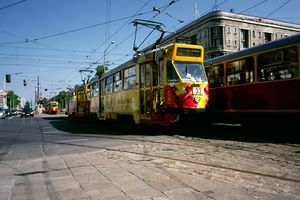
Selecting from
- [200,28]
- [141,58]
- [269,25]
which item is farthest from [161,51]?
[269,25]

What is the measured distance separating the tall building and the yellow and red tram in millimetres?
31804

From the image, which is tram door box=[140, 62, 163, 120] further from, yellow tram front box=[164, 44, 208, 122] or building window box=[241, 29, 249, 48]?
building window box=[241, 29, 249, 48]

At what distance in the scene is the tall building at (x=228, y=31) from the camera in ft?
151

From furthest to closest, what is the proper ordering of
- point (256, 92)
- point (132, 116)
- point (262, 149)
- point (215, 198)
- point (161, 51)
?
1. point (132, 116)
2. point (161, 51)
3. point (256, 92)
4. point (262, 149)
5. point (215, 198)

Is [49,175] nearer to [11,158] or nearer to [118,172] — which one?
[118,172]

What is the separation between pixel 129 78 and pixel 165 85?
311 centimetres

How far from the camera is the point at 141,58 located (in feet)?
42.7

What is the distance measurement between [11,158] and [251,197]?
21.2ft

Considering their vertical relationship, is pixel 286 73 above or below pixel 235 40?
below

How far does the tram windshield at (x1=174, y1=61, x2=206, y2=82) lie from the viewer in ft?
37.8

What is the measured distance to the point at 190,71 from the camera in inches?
464

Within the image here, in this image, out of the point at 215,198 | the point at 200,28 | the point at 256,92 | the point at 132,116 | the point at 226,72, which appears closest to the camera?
the point at 215,198

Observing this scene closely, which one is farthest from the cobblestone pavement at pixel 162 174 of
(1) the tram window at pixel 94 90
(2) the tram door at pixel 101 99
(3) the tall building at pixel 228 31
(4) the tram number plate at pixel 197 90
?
(3) the tall building at pixel 228 31

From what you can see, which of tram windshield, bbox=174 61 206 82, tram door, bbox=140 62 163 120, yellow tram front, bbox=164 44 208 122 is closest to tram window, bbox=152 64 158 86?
tram door, bbox=140 62 163 120
